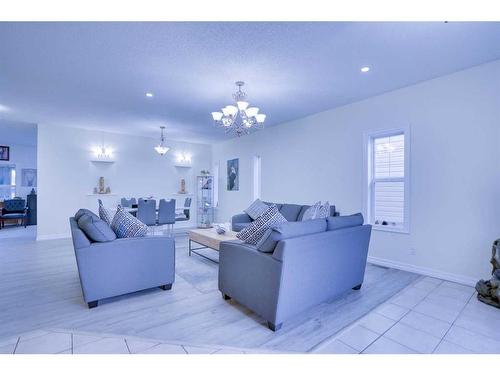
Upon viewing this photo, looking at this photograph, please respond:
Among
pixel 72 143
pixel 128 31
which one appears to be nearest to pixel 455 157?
pixel 128 31

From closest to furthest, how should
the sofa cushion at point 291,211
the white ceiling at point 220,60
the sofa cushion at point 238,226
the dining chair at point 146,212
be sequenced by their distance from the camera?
the white ceiling at point 220,60, the sofa cushion at point 291,211, the sofa cushion at point 238,226, the dining chair at point 146,212

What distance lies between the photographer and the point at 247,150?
22.3 ft

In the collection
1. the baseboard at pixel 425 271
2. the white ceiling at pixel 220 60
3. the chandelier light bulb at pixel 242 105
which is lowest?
the baseboard at pixel 425 271

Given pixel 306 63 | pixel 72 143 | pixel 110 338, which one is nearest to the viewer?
pixel 110 338

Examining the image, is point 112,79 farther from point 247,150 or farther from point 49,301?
point 247,150

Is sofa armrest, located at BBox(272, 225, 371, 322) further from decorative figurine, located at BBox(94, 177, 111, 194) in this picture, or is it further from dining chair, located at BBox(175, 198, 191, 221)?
decorative figurine, located at BBox(94, 177, 111, 194)

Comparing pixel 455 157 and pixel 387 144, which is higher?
pixel 387 144

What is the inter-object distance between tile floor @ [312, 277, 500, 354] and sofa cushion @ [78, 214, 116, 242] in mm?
2160

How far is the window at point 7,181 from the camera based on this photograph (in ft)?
27.5

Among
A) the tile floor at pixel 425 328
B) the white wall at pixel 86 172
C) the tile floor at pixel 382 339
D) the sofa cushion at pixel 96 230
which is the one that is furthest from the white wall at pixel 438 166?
the white wall at pixel 86 172

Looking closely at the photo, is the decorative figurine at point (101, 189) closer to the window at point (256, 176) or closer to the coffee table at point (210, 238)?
the coffee table at point (210, 238)

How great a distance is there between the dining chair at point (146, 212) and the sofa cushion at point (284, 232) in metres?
3.73

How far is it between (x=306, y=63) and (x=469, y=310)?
10.1 ft

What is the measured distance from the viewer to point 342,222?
265 centimetres
